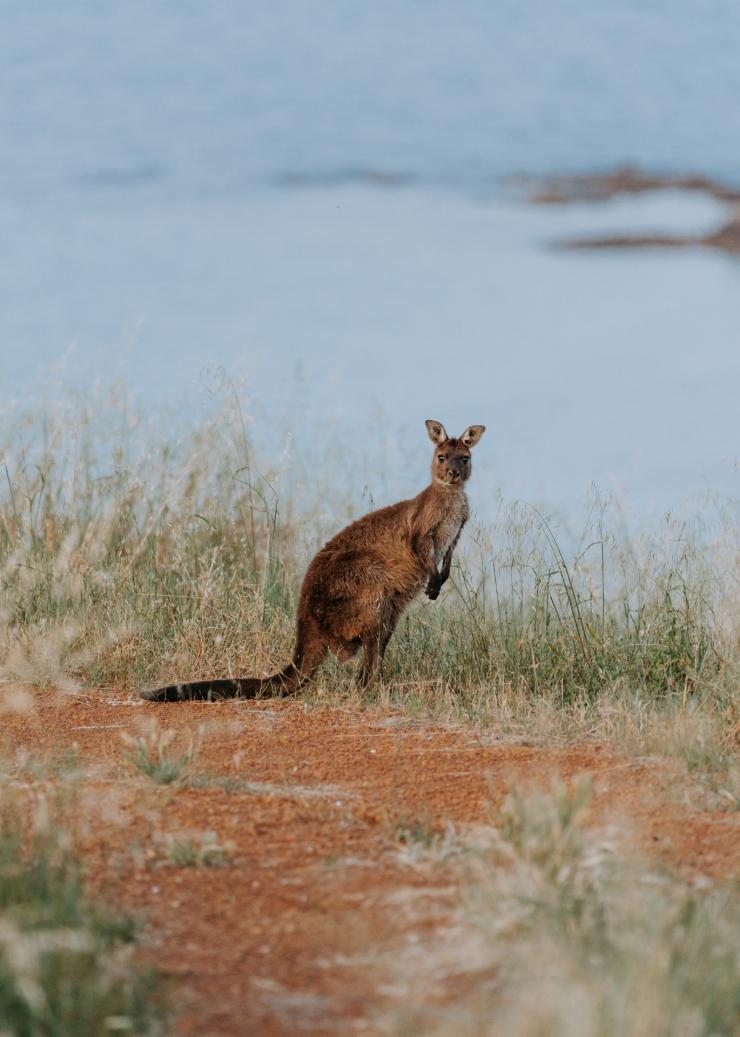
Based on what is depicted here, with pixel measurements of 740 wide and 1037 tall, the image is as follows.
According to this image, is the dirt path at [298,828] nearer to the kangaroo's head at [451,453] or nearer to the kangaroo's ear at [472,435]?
the kangaroo's head at [451,453]

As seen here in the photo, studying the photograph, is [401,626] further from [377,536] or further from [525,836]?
[525,836]

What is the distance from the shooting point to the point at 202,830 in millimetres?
4844

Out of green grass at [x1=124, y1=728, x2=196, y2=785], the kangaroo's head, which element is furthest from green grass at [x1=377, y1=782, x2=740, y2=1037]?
the kangaroo's head

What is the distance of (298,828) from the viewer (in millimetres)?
4898

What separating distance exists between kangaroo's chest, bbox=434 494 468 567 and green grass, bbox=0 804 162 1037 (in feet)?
13.5

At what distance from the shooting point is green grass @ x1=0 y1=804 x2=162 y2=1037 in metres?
3.16

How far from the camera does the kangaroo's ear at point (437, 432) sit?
7891 mm

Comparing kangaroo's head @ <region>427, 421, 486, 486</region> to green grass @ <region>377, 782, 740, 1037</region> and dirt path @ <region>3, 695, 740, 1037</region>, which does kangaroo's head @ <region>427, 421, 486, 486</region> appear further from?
green grass @ <region>377, 782, 740, 1037</region>

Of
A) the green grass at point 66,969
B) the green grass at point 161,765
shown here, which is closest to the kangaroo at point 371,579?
the green grass at point 161,765

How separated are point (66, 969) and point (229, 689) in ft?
13.7

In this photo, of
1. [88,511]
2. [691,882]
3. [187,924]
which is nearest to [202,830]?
[187,924]

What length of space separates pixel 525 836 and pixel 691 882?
0.63 m

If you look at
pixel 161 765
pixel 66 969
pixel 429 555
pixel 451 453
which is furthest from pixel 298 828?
pixel 451 453

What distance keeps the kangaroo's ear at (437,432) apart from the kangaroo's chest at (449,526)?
0.36 meters
